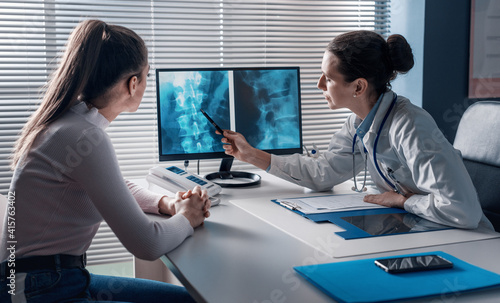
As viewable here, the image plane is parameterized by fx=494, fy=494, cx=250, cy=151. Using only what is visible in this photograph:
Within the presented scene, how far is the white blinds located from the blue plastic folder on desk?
183 cm


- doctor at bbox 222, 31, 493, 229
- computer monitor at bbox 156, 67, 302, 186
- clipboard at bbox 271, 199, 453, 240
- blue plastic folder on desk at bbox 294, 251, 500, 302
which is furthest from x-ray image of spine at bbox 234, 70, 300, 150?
blue plastic folder on desk at bbox 294, 251, 500, 302

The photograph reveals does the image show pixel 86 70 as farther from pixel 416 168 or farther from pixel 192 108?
pixel 416 168

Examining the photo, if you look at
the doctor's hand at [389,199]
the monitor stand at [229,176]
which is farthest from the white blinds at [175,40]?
the doctor's hand at [389,199]

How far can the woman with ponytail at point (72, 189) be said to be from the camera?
1.17 m

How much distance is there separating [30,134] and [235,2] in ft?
6.04

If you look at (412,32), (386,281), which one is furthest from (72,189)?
(412,32)

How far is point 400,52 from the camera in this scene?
1692 mm

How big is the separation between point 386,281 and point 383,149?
77 cm

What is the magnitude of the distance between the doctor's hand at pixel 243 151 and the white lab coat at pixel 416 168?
4cm

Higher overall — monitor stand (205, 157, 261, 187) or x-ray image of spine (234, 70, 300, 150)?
x-ray image of spine (234, 70, 300, 150)

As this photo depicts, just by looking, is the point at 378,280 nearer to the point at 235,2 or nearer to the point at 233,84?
the point at 233,84

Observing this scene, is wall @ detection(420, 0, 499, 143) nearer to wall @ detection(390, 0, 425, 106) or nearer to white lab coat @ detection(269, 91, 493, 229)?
wall @ detection(390, 0, 425, 106)

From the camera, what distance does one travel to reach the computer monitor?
6.67ft

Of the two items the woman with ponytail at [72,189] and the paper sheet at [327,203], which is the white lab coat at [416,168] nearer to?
the paper sheet at [327,203]
